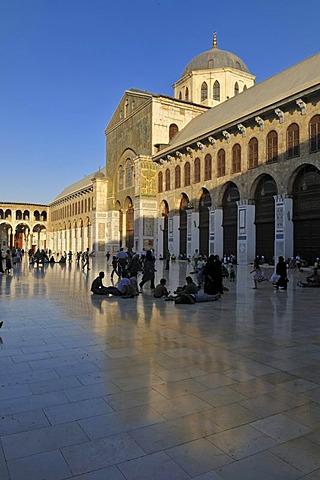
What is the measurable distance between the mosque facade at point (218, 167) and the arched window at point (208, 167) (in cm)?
8

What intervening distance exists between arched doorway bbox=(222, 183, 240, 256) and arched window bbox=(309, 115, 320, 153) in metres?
6.46

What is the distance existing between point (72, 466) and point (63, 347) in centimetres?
303

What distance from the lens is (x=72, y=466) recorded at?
250 centimetres

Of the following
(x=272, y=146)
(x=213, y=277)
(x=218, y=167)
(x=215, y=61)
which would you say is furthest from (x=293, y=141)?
(x=215, y=61)

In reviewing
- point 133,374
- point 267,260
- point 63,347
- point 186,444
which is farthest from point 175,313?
point 267,260

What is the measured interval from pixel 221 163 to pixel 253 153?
3.17 meters

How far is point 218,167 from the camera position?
26641mm

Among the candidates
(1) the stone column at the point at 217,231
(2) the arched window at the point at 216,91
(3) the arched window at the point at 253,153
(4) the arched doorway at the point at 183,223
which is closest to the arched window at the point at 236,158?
(3) the arched window at the point at 253,153

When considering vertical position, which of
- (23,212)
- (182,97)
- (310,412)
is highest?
(182,97)

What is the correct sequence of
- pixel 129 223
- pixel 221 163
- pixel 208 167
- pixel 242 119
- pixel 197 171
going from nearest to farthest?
pixel 242 119, pixel 221 163, pixel 208 167, pixel 197 171, pixel 129 223

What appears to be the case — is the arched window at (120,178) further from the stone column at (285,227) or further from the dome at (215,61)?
the stone column at (285,227)

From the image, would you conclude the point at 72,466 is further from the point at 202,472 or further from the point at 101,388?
the point at 101,388

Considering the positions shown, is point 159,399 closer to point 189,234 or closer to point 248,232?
point 248,232

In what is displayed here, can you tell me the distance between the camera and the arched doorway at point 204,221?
92.8ft
